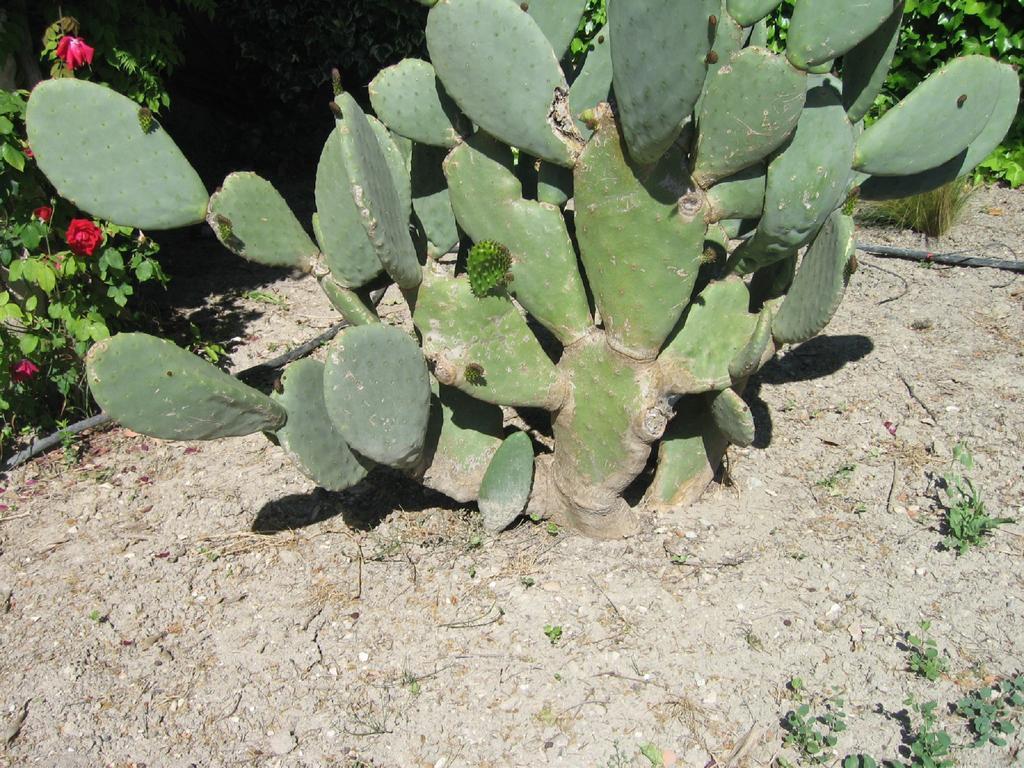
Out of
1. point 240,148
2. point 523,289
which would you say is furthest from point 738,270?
point 240,148

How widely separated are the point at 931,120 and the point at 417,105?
122 centimetres

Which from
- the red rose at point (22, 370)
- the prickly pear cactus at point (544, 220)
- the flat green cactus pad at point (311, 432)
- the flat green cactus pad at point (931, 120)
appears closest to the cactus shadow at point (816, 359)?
the prickly pear cactus at point (544, 220)

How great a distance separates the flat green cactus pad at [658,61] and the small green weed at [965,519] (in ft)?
4.54

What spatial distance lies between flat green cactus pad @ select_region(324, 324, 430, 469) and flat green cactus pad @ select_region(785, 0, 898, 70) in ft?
3.51

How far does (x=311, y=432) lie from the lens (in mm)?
2209

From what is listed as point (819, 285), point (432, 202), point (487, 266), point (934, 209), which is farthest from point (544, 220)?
point (934, 209)

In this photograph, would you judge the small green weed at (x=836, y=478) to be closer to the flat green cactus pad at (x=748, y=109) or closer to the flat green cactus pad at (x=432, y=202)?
the flat green cactus pad at (x=748, y=109)

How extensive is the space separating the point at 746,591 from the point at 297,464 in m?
1.20

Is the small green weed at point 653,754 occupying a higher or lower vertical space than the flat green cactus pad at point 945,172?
lower

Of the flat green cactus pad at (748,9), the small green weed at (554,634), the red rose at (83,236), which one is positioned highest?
the flat green cactus pad at (748,9)

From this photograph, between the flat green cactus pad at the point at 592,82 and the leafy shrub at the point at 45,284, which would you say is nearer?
the flat green cactus pad at the point at 592,82

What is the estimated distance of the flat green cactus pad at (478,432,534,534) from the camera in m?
2.43

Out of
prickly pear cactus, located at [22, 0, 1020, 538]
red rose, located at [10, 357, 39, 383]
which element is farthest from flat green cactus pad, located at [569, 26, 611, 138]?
red rose, located at [10, 357, 39, 383]

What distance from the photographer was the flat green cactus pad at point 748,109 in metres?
1.74
